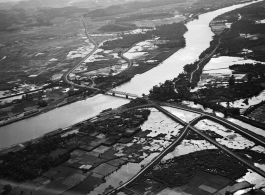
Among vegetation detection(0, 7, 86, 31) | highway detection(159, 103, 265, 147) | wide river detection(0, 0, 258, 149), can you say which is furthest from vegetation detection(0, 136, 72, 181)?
vegetation detection(0, 7, 86, 31)

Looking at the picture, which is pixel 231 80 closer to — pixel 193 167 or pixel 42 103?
pixel 193 167

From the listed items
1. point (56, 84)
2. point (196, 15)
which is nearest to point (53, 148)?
point (56, 84)

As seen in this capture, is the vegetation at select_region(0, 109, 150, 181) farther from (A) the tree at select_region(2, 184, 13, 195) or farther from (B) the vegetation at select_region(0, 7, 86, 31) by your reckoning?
(B) the vegetation at select_region(0, 7, 86, 31)

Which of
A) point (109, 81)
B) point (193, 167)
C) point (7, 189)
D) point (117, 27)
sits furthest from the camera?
point (117, 27)

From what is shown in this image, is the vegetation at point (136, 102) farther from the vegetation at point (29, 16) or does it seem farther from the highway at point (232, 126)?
the vegetation at point (29, 16)

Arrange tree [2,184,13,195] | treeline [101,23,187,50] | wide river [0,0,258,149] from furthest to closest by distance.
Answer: treeline [101,23,187,50]
wide river [0,0,258,149]
tree [2,184,13,195]

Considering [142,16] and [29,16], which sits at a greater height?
[142,16]

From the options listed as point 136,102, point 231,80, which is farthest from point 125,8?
point 136,102
